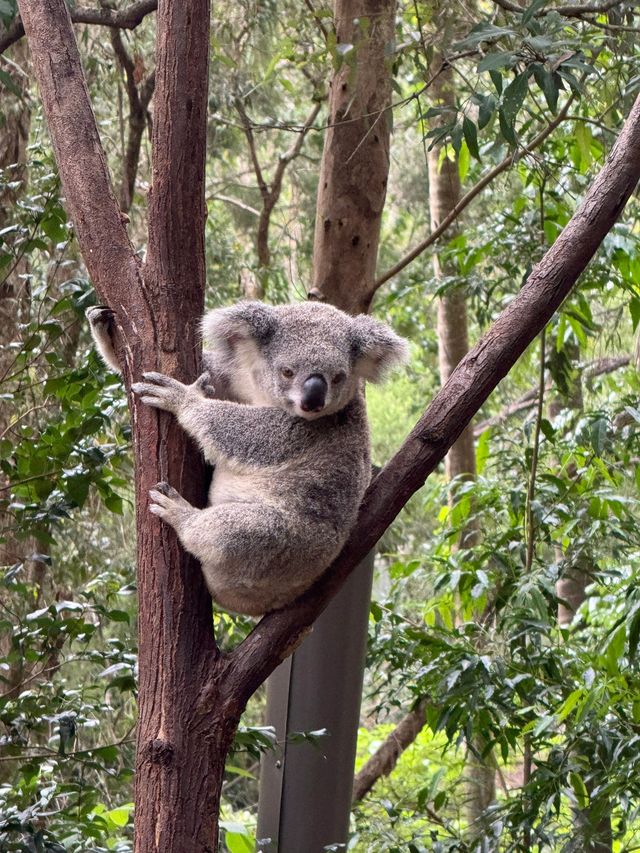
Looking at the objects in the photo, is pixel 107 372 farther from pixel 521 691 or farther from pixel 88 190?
pixel 521 691

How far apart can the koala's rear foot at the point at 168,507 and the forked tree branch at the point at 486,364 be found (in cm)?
26

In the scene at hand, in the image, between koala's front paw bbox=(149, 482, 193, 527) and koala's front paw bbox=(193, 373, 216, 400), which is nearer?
koala's front paw bbox=(149, 482, 193, 527)

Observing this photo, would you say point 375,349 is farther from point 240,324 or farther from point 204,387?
point 204,387

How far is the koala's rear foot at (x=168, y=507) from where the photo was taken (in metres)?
1.83

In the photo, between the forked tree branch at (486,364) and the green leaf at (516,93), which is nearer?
the forked tree branch at (486,364)

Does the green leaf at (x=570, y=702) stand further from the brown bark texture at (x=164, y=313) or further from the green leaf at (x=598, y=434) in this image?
the brown bark texture at (x=164, y=313)

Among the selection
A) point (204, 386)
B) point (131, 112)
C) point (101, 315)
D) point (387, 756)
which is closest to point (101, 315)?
point (101, 315)

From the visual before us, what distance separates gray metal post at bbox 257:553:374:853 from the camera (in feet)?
8.45

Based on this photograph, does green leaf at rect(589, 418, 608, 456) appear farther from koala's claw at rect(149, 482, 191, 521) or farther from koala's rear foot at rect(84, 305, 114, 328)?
koala's rear foot at rect(84, 305, 114, 328)

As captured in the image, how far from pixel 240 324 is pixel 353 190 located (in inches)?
33.9

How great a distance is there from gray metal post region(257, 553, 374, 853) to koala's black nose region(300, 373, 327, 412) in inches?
23.2

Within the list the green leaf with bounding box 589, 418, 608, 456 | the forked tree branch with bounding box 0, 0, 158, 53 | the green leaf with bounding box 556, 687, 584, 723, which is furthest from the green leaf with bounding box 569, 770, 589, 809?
the forked tree branch with bounding box 0, 0, 158, 53

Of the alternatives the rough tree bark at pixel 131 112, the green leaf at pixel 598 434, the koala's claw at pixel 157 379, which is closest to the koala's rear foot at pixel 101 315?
the koala's claw at pixel 157 379

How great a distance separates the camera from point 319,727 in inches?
103
